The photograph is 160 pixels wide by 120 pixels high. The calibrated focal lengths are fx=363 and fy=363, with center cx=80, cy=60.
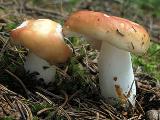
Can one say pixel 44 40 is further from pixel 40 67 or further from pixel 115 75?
pixel 115 75

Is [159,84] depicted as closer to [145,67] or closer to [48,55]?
[145,67]

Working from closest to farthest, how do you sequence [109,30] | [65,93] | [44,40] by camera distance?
[109,30] < [44,40] < [65,93]

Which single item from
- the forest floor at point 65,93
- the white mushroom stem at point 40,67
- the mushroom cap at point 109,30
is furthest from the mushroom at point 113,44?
Answer: the white mushroom stem at point 40,67

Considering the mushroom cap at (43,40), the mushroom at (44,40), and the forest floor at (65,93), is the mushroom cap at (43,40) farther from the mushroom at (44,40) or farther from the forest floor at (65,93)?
the forest floor at (65,93)

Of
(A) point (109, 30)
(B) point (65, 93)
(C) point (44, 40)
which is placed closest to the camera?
(A) point (109, 30)

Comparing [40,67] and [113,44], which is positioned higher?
[113,44]

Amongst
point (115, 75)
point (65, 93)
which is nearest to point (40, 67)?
point (65, 93)

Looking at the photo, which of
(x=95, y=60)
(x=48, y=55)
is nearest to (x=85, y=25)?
(x=48, y=55)
